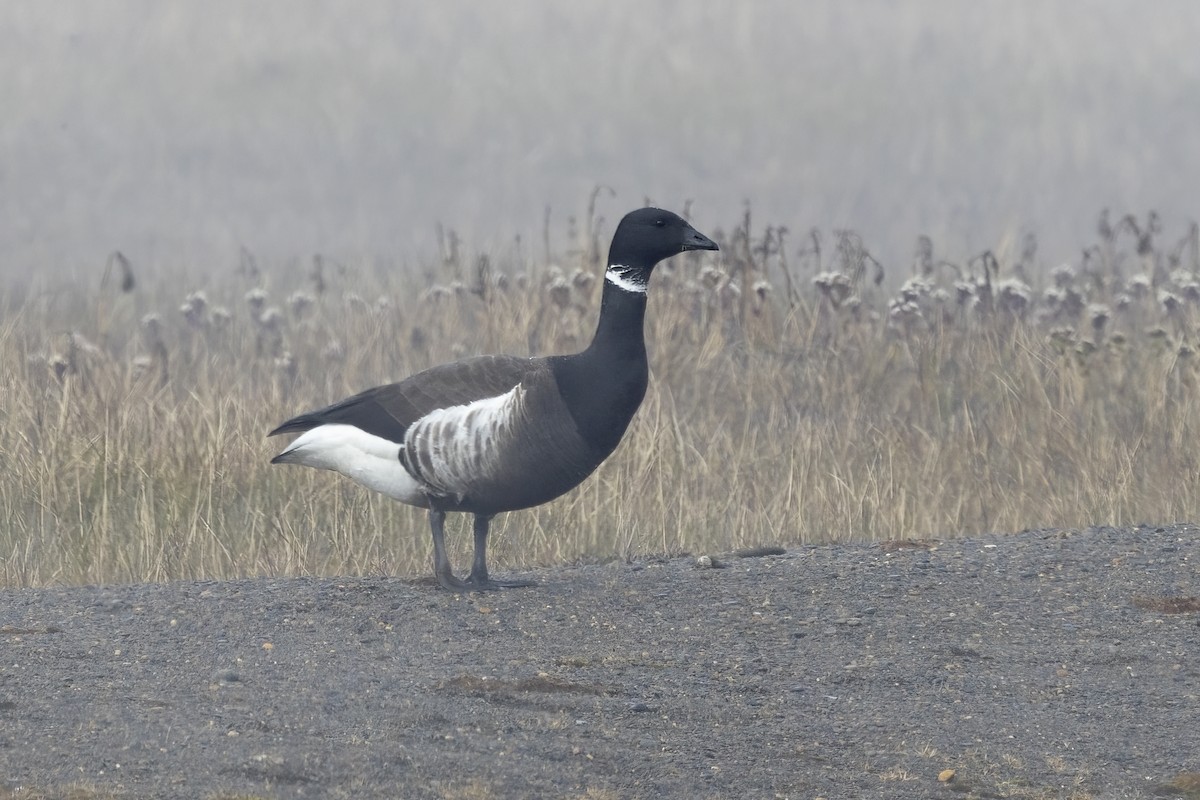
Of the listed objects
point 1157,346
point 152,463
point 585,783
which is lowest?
point 585,783

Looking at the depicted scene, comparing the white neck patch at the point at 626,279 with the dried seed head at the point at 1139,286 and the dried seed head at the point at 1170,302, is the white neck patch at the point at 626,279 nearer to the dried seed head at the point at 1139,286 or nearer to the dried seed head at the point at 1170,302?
the dried seed head at the point at 1170,302

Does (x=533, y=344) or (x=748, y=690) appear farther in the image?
(x=533, y=344)

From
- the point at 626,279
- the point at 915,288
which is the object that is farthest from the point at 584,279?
the point at 626,279

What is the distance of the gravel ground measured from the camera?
498cm

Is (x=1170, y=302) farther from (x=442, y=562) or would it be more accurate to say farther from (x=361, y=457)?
(x=361, y=457)

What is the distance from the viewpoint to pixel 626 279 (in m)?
7.44

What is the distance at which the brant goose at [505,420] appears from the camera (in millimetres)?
7109

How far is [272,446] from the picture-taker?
31.9 ft

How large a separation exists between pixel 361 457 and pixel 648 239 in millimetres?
1559

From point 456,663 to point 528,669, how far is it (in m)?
0.28

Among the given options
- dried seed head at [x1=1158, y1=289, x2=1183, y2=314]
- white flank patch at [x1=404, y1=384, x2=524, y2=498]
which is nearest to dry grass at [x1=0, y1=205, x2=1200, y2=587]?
dried seed head at [x1=1158, y1=289, x2=1183, y2=314]

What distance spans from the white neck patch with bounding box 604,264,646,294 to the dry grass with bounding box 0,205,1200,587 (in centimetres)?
177

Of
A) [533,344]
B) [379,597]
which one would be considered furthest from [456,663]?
[533,344]

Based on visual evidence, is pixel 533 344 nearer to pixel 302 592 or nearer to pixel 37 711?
pixel 302 592
